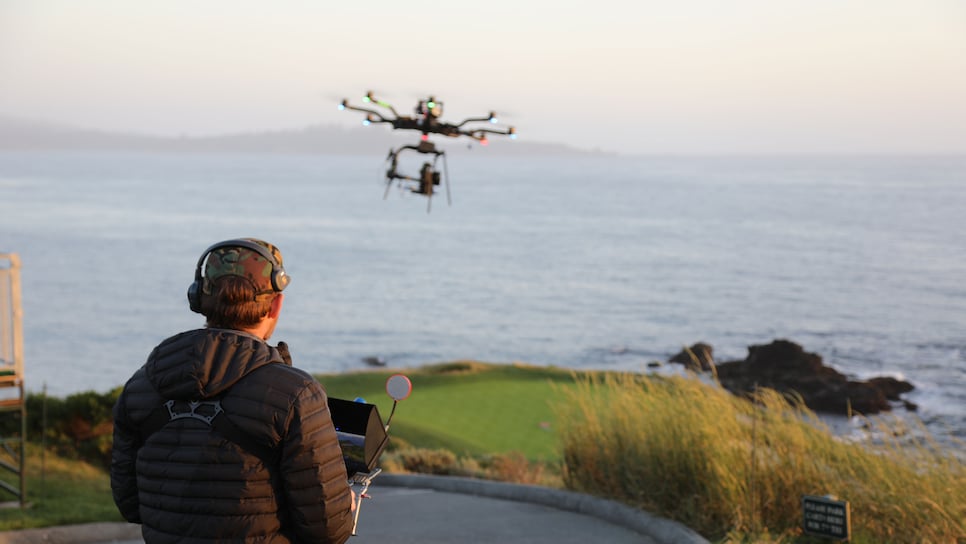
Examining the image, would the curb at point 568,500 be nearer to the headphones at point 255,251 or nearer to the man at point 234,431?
the man at point 234,431

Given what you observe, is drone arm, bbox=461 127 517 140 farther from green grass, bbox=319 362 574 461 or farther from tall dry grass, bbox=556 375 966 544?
green grass, bbox=319 362 574 461

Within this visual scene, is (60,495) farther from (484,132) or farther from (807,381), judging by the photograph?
(807,381)

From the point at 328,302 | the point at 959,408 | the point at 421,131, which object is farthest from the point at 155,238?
the point at 421,131

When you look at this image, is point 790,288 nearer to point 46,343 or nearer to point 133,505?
point 46,343

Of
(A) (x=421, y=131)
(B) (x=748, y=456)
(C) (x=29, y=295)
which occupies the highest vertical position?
(A) (x=421, y=131)

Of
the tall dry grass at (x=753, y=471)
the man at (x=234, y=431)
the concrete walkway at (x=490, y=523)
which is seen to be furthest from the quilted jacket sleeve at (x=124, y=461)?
the tall dry grass at (x=753, y=471)

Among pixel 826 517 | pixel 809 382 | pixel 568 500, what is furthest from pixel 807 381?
pixel 826 517
